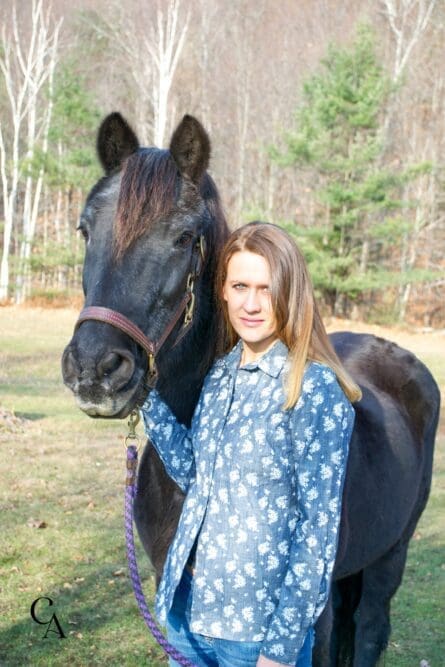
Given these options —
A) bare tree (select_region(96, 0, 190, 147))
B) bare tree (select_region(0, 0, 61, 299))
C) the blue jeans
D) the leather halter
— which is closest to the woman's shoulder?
the leather halter

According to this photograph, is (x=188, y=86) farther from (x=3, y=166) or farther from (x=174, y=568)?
(x=174, y=568)

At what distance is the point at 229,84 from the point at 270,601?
32.0 m

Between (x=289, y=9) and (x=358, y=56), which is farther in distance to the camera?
(x=289, y=9)

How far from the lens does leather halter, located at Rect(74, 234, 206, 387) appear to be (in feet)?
6.22

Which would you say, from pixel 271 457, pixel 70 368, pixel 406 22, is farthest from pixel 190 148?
pixel 406 22

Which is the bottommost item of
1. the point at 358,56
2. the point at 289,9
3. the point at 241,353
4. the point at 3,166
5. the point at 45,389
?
the point at 45,389

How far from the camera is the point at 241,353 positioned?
2107mm

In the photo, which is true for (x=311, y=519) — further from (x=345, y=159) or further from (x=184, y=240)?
(x=345, y=159)

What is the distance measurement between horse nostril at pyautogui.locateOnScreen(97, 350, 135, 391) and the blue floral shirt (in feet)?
1.00

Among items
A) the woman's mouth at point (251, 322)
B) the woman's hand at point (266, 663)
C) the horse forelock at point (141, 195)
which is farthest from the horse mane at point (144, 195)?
the woman's hand at point (266, 663)

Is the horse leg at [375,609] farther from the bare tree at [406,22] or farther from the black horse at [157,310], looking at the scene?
the bare tree at [406,22]

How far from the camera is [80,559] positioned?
212 inches

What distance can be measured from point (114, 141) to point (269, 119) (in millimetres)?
30845

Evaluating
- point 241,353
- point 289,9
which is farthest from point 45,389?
point 289,9
